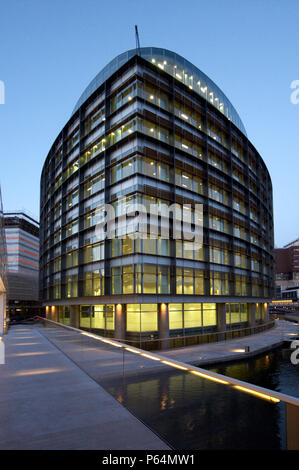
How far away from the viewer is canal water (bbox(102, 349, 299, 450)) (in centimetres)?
414

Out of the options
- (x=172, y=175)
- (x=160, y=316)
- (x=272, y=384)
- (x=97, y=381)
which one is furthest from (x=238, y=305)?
(x=97, y=381)

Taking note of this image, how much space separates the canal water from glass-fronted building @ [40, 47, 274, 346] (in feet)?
81.6

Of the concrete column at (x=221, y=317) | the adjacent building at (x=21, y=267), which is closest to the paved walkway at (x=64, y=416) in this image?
the concrete column at (x=221, y=317)

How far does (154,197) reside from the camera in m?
33.6

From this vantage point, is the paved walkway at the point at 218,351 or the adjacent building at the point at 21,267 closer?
the paved walkway at the point at 218,351

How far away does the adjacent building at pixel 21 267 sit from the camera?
12131 centimetres

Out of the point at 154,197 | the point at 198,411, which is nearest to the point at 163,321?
the point at 154,197

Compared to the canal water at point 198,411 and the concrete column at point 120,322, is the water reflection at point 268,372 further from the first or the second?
the canal water at point 198,411

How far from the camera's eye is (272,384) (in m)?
19.8

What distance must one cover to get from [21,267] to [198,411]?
135847 mm

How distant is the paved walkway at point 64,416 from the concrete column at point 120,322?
24.3 metres

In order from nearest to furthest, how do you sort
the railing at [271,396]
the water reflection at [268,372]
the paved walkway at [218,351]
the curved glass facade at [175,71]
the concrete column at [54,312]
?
the railing at [271,396]
the water reflection at [268,372]
the paved walkway at [218,351]
the curved glass facade at [175,71]
the concrete column at [54,312]

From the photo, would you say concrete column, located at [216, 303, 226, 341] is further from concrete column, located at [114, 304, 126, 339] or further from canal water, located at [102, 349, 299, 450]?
canal water, located at [102, 349, 299, 450]

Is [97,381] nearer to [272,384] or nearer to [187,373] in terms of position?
[187,373]
